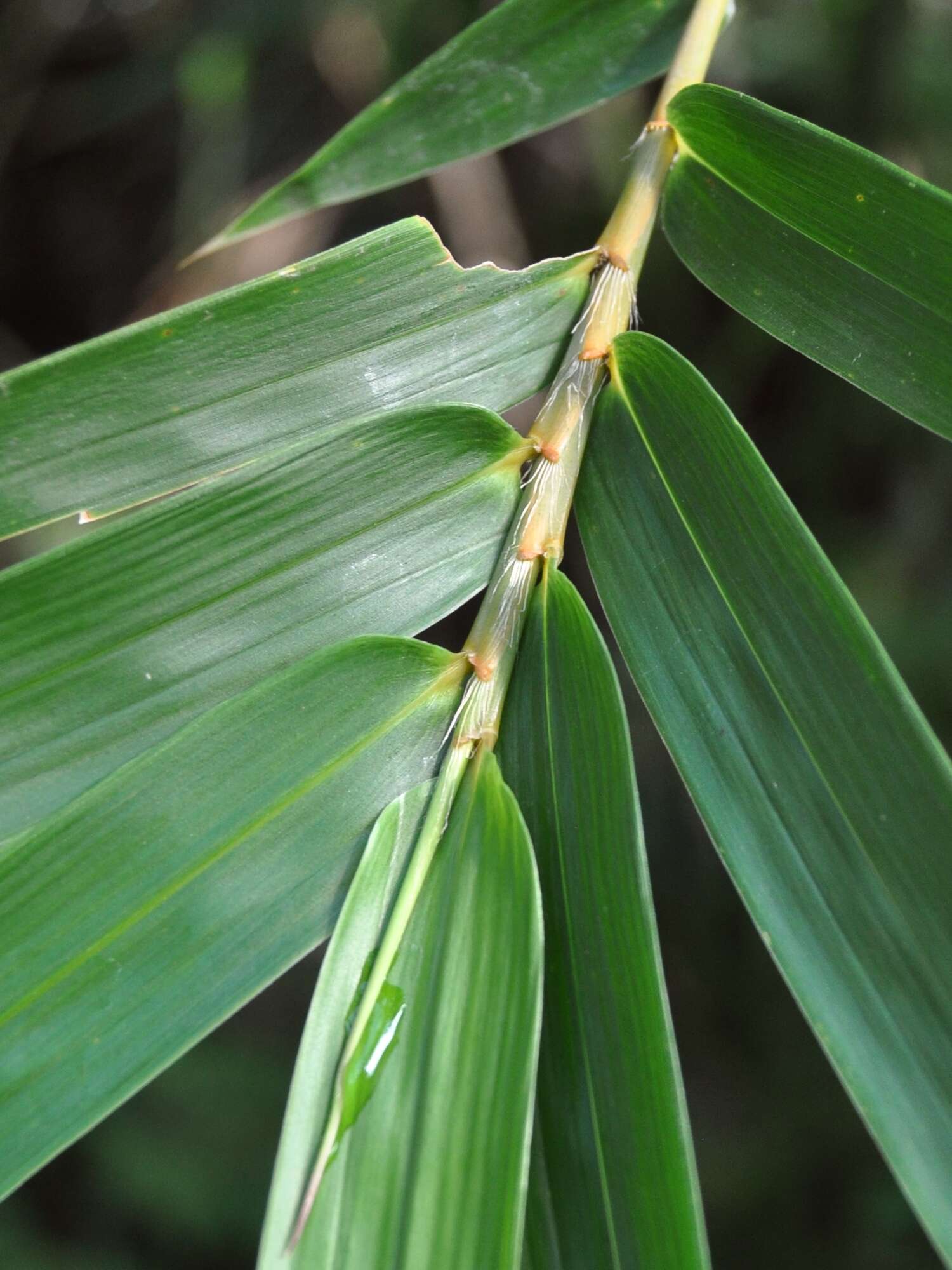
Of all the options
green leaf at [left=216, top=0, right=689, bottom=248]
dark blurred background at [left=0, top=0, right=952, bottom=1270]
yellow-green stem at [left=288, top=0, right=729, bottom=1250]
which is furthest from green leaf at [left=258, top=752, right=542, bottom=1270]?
dark blurred background at [left=0, top=0, right=952, bottom=1270]

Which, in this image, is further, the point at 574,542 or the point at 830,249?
the point at 574,542

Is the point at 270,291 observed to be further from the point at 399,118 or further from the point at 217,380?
the point at 399,118

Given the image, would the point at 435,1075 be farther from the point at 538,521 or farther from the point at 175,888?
the point at 538,521

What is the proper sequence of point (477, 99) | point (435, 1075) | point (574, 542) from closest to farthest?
point (435, 1075), point (477, 99), point (574, 542)

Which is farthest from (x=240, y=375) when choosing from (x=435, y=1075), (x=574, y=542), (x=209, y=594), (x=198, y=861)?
(x=574, y=542)

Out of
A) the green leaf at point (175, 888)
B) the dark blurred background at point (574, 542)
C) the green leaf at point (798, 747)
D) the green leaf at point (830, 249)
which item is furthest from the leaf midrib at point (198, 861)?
the dark blurred background at point (574, 542)

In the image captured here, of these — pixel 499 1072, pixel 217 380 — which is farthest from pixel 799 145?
pixel 499 1072

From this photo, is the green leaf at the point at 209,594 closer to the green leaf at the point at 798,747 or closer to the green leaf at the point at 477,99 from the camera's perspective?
the green leaf at the point at 798,747

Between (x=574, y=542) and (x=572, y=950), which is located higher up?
(x=572, y=950)
